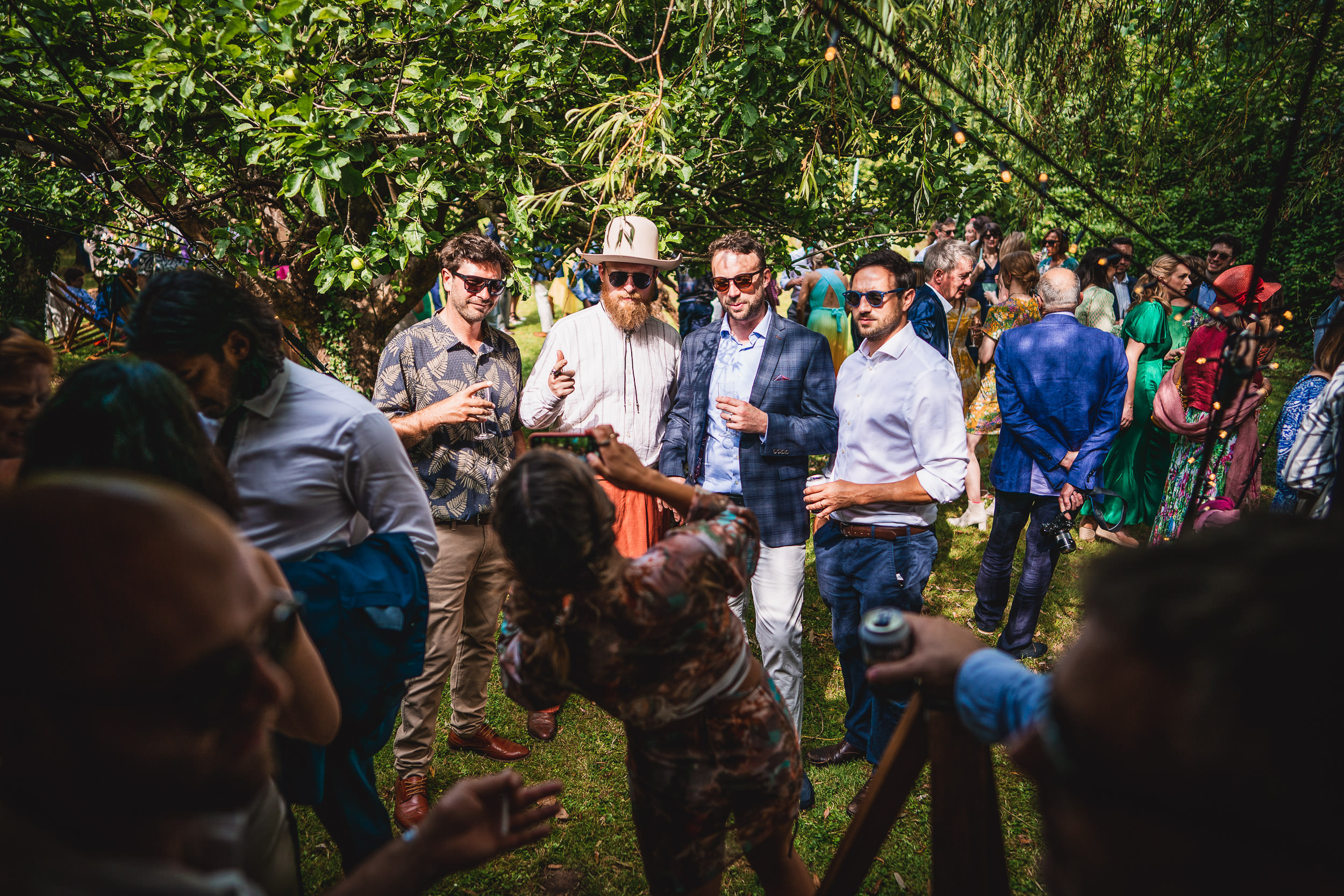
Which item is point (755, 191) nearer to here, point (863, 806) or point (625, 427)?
point (625, 427)

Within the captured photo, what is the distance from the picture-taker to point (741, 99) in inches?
141

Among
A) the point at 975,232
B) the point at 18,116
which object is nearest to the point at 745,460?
the point at 18,116

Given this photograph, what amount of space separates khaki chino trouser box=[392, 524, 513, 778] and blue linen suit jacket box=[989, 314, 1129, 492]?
2805mm

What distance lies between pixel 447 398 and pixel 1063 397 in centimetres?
311

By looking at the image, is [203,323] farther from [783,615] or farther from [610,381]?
[783,615]

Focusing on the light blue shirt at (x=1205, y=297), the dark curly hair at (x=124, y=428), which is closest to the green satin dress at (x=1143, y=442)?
the light blue shirt at (x=1205, y=297)

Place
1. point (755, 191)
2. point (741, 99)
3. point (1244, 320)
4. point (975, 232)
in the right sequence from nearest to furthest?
point (1244, 320), point (741, 99), point (755, 191), point (975, 232)

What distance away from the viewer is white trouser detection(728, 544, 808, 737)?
3.10m

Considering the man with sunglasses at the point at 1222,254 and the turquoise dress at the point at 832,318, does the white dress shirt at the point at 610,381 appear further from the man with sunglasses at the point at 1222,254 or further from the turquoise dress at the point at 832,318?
the man with sunglasses at the point at 1222,254

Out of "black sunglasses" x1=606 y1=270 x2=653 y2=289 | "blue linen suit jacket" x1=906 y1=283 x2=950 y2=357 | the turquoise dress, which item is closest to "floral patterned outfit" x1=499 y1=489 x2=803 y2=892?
"black sunglasses" x1=606 y1=270 x2=653 y2=289

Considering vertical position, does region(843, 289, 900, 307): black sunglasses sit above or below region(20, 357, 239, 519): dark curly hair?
above

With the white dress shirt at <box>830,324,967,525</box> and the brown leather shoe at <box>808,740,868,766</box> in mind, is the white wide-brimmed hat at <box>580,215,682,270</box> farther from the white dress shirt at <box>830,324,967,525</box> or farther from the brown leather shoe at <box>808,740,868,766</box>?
the brown leather shoe at <box>808,740,868,766</box>

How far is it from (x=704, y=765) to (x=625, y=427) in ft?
6.82

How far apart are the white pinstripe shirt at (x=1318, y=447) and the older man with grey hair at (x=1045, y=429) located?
110 centimetres
